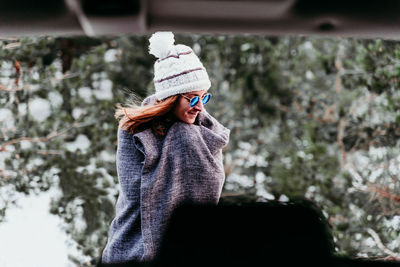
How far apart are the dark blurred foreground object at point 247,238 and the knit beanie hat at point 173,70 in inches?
37.9

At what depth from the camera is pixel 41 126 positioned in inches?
263

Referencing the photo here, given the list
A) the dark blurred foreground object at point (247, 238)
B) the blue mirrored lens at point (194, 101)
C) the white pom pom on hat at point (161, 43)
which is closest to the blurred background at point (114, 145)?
the white pom pom on hat at point (161, 43)

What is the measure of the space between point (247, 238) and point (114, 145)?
20.3 ft

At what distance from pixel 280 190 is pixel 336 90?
67.5 inches

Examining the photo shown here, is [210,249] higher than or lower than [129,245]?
higher

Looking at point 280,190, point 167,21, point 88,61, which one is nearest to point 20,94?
point 88,61

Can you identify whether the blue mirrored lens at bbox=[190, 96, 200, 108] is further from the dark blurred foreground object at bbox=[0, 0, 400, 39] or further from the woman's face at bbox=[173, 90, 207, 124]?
the dark blurred foreground object at bbox=[0, 0, 400, 39]

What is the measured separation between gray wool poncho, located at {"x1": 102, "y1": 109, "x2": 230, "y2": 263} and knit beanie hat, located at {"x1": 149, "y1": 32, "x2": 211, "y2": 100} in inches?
5.1

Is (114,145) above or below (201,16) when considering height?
below

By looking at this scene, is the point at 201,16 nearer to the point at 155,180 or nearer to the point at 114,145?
the point at 155,180

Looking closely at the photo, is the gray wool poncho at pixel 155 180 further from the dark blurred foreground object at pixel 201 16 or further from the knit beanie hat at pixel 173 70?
the dark blurred foreground object at pixel 201 16

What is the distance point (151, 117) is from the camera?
177 centimetres

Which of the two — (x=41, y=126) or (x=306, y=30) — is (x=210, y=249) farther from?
(x=41, y=126)

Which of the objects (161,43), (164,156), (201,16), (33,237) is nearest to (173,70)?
(161,43)
